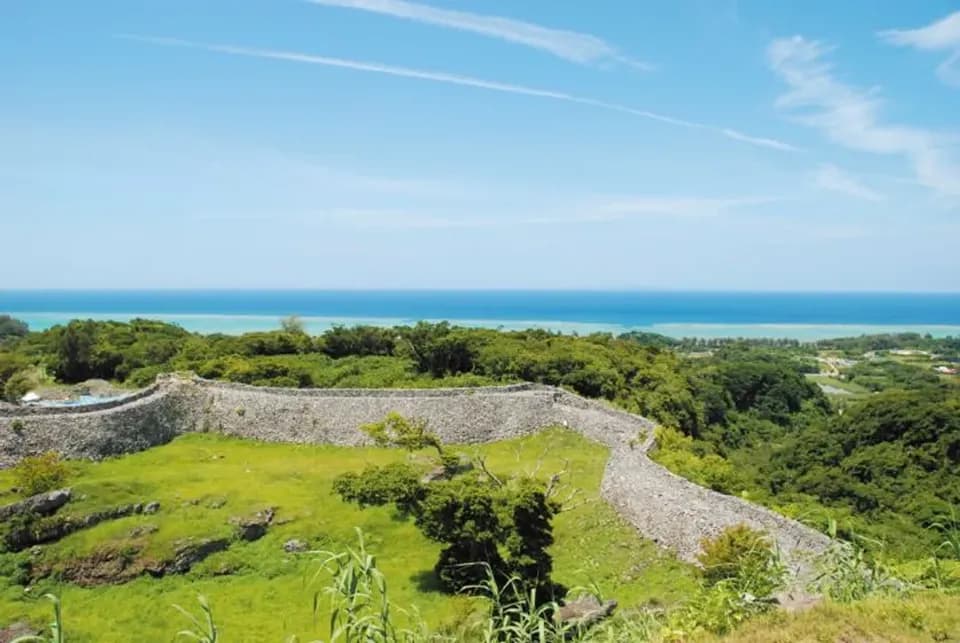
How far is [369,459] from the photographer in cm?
2789

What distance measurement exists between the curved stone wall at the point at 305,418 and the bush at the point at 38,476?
165 inches

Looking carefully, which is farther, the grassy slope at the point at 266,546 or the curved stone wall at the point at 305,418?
the curved stone wall at the point at 305,418

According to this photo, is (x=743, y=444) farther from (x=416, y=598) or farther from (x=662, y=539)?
(x=416, y=598)

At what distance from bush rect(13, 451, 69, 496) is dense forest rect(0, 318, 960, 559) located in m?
11.7

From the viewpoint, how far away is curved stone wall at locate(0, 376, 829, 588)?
81.8 ft

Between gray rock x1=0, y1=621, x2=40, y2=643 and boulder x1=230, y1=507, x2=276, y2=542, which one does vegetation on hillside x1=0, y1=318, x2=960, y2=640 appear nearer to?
boulder x1=230, y1=507, x2=276, y2=542

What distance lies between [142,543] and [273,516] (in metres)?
3.79

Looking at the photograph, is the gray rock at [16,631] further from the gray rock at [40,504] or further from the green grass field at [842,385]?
the green grass field at [842,385]

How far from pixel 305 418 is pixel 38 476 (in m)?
11.3

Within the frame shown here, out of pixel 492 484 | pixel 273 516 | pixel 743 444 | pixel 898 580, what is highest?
pixel 898 580

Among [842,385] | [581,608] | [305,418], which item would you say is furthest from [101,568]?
[842,385]

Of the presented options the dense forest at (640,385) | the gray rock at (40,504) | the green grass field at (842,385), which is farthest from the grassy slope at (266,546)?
the green grass field at (842,385)

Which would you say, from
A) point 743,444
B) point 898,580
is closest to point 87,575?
point 898,580

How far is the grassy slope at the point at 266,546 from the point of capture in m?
16.0
